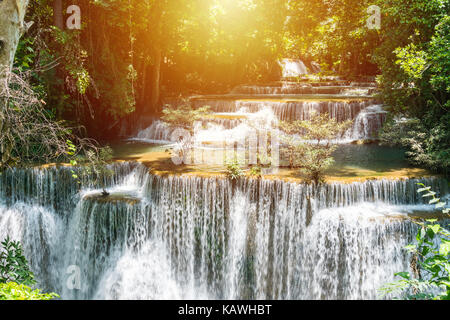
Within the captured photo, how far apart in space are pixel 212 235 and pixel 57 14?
26.3ft

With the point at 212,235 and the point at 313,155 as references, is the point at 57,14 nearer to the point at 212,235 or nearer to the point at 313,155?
the point at 212,235

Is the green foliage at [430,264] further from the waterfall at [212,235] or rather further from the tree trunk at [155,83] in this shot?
the tree trunk at [155,83]

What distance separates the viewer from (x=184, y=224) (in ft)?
28.8

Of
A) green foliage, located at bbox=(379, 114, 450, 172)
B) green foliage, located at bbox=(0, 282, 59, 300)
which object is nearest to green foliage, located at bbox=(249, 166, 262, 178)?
green foliage, located at bbox=(379, 114, 450, 172)

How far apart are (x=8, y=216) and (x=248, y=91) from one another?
13258mm

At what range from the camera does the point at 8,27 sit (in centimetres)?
432

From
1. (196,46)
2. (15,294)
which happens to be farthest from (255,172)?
(196,46)

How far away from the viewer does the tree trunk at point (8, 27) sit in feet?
14.0

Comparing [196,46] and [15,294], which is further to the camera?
→ [196,46]

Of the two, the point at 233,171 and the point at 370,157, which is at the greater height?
the point at 370,157

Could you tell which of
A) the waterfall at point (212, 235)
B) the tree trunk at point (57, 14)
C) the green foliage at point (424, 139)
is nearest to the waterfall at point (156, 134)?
the tree trunk at point (57, 14)

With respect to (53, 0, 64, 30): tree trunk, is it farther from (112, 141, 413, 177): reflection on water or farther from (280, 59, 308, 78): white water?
(280, 59, 308, 78): white water

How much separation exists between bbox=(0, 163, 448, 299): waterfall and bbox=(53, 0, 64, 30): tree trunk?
473 centimetres

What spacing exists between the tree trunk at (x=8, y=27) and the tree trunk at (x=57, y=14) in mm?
7818
